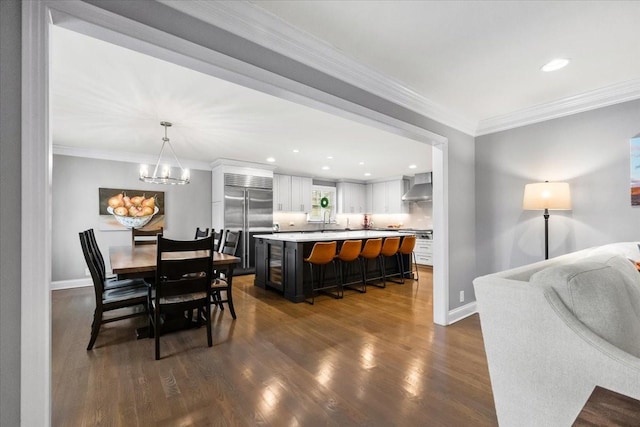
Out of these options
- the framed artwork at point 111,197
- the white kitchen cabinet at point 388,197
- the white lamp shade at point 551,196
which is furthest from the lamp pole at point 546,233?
the framed artwork at point 111,197

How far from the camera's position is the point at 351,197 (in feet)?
29.2

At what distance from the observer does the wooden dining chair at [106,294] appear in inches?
99.6

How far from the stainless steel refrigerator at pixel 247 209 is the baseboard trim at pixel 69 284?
8.47 ft

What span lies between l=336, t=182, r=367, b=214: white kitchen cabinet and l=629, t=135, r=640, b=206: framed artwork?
6459 millimetres

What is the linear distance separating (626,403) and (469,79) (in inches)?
99.6

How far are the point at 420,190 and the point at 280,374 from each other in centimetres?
637

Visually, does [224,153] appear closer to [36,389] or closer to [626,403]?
[36,389]

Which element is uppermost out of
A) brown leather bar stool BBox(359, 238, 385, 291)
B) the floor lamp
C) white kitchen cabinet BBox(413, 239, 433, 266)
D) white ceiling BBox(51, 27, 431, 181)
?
white ceiling BBox(51, 27, 431, 181)

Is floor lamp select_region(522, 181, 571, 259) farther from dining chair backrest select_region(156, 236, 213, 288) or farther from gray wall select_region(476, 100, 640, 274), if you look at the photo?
dining chair backrest select_region(156, 236, 213, 288)

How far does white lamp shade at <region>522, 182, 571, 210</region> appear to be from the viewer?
8.99 feet

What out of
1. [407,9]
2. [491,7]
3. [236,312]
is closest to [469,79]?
[491,7]

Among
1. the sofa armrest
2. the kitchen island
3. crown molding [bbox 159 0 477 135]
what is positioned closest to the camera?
the sofa armrest

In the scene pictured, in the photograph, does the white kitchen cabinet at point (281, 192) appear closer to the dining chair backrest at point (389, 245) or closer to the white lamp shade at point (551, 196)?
the dining chair backrest at point (389, 245)

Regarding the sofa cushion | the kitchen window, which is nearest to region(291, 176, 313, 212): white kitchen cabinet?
the kitchen window
